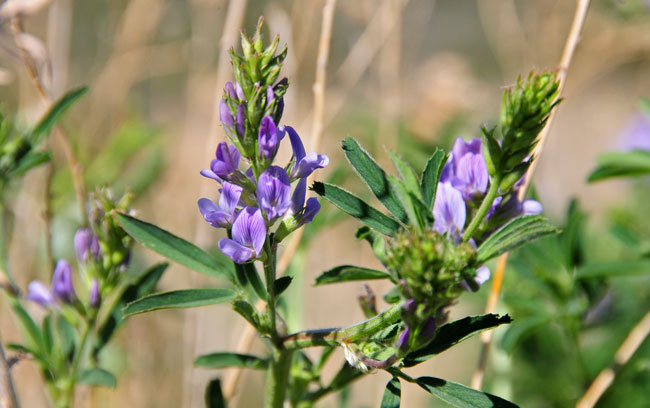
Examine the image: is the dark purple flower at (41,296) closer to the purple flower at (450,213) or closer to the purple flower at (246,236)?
the purple flower at (246,236)

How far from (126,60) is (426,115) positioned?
0.94 m

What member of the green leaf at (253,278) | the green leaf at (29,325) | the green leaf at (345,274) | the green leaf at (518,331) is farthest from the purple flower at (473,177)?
the green leaf at (29,325)

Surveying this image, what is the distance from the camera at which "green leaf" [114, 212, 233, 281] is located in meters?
0.61

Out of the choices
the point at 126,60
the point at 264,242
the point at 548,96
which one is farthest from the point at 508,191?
the point at 126,60

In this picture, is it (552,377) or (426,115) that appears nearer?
(552,377)

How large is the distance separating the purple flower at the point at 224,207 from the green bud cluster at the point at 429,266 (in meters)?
0.15

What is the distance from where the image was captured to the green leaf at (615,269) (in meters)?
0.96

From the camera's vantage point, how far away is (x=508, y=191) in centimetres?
62

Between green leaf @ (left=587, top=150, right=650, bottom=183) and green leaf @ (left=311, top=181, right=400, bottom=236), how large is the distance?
498 mm

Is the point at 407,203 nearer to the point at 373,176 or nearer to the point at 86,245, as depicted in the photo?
the point at 373,176

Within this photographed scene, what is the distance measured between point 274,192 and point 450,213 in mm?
173

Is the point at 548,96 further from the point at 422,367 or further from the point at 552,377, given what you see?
the point at 422,367

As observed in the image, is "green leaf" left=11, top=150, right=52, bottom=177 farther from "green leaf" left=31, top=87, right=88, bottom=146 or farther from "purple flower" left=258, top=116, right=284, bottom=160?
"purple flower" left=258, top=116, right=284, bottom=160

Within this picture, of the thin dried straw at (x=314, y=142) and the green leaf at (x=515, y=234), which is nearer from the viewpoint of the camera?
the green leaf at (x=515, y=234)
